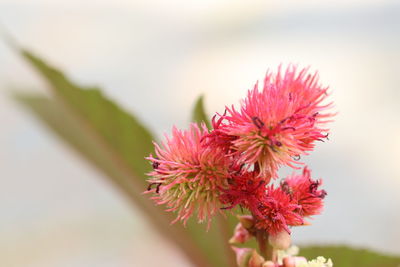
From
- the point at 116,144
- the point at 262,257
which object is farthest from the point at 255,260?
the point at 116,144

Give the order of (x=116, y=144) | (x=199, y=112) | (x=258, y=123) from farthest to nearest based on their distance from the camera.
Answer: (x=116, y=144) → (x=199, y=112) → (x=258, y=123)

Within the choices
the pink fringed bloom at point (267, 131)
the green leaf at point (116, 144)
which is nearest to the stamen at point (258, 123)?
the pink fringed bloom at point (267, 131)

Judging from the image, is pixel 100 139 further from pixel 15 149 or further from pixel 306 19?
pixel 306 19

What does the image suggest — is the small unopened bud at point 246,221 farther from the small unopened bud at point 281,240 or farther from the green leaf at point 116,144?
the green leaf at point 116,144

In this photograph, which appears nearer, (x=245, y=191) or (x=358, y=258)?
(x=245, y=191)

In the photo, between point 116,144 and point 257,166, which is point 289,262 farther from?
point 116,144

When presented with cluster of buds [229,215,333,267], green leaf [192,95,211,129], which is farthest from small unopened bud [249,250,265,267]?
green leaf [192,95,211,129]

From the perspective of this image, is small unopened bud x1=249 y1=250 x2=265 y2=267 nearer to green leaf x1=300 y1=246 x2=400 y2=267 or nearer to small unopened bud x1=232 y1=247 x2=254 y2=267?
small unopened bud x1=232 y1=247 x2=254 y2=267
